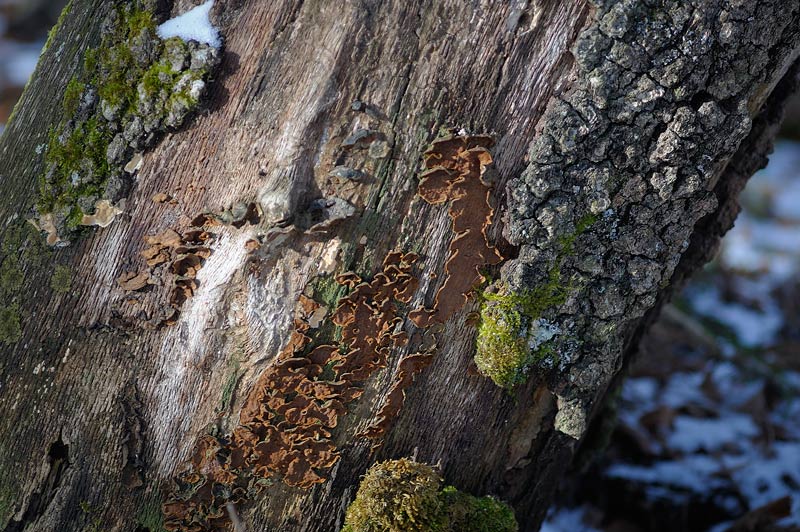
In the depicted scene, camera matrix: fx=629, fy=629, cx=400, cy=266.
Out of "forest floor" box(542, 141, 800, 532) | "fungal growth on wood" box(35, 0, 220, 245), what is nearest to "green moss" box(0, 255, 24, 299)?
"fungal growth on wood" box(35, 0, 220, 245)

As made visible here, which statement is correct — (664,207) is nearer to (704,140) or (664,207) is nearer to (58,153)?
(704,140)

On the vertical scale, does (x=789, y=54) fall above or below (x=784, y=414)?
above

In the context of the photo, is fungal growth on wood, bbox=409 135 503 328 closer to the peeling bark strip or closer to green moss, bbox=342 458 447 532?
the peeling bark strip

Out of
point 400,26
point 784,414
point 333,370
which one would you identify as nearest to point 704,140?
point 400,26

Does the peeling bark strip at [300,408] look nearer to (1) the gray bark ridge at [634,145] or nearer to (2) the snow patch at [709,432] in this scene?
(1) the gray bark ridge at [634,145]

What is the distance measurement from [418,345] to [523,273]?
1.01 ft

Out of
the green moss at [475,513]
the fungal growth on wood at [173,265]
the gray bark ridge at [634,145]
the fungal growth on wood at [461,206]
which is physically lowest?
the green moss at [475,513]

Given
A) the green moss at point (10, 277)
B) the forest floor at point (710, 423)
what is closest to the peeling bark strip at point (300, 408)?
the green moss at point (10, 277)

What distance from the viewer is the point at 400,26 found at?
53.9 inches

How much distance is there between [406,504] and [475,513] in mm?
235

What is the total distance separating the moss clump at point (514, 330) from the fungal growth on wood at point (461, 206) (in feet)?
0.26

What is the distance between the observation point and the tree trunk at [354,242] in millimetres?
1392

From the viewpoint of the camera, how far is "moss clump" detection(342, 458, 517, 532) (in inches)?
60.1

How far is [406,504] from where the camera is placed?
1.53 metres
